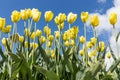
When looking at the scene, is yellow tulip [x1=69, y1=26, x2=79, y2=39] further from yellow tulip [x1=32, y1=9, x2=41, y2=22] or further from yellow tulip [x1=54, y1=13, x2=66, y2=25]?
yellow tulip [x1=32, y1=9, x2=41, y2=22]

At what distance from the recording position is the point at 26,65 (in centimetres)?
352

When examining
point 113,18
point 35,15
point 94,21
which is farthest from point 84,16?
point 35,15

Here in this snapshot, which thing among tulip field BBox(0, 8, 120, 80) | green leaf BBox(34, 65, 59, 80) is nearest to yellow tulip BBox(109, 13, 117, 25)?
tulip field BBox(0, 8, 120, 80)

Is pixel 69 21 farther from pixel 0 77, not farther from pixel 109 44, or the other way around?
pixel 0 77

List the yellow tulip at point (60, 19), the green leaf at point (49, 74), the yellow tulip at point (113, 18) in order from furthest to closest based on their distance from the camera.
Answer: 1. the yellow tulip at point (113, 18)
2. the yellow tulip at point (60, 19)
3. the green leaf at point (49, 74)

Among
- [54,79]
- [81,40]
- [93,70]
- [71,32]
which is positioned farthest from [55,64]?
[81,40]

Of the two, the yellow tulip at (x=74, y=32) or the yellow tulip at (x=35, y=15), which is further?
the yellow tulip at (x=74, y=32)

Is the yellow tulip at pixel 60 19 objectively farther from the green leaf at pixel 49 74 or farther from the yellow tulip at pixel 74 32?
the green leaf at pixel 49 74

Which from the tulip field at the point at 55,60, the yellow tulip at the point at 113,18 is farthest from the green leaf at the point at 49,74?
the yellow tulip at the point at 113,18

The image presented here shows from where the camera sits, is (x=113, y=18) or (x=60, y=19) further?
(x=113, y=18)

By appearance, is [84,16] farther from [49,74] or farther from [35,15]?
[49,74]

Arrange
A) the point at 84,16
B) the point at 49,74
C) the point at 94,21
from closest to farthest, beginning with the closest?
the point at 49,74, the point at 94,21, the point at 84,16

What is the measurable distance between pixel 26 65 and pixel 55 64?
33 centimetres

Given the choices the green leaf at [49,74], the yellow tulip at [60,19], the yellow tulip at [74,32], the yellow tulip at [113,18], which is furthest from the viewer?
the yellow tulip at [74,32]
